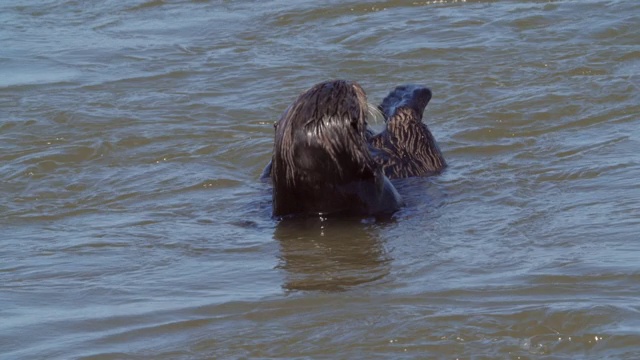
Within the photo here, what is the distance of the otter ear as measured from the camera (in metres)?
8.74

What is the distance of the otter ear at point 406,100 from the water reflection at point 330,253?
1.56m

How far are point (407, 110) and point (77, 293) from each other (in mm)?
3152

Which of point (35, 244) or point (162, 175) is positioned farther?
point (162, 175)

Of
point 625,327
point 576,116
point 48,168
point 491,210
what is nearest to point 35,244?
point 48,168

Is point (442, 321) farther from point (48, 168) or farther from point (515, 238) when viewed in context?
point (48, 168)

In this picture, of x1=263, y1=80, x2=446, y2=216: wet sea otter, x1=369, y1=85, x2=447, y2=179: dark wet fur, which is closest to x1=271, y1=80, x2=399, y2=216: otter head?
x1=263, y1=80, x2=446, y2=216: wet sea otter

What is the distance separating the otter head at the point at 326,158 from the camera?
7102mm

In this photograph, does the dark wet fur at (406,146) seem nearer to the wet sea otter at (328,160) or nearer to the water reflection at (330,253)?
the wet sea otter at (328,160)

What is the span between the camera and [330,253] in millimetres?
6879

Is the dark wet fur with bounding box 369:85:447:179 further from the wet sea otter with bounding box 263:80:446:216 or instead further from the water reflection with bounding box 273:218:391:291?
the water reflection with bounding box 273:218:391:291

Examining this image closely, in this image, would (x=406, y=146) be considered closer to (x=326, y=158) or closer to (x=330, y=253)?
(x=326, y=158)

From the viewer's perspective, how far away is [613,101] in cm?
975

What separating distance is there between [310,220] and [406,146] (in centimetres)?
134

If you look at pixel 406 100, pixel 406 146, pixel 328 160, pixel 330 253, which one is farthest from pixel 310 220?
pixel 406 100
